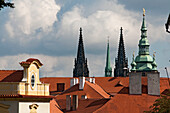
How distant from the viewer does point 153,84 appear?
69.9 meters

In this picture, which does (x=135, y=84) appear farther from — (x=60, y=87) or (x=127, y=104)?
(x=60, y=87)

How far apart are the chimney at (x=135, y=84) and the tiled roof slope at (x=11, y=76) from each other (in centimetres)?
3079

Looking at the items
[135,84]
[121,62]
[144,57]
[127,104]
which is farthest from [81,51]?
[127,104]

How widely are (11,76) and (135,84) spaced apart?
1278 inches

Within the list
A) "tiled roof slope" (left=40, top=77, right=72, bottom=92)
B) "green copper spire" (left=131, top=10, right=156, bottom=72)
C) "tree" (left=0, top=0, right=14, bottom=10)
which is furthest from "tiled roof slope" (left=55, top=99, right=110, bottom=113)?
"green copper spire" (left=131, top=10, right=156, bottom=72)

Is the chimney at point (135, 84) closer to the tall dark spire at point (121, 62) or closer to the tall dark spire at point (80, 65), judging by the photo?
the tall dark spire at point (80, 65)

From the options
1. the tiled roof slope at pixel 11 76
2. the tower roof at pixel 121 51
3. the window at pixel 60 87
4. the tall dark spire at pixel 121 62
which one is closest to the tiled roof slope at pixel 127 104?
the tiled roof slope at pixel 11 76

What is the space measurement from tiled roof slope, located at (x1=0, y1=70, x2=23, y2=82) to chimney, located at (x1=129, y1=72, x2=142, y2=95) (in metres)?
30.8

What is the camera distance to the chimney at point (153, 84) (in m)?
69.2

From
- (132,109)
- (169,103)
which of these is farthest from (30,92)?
(132,109)

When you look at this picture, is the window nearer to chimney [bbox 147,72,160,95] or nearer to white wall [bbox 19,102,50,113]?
chimney [bbox 147,72,160,95]

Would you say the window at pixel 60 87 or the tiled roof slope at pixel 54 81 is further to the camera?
the tiled roof slope at pixel 54 81

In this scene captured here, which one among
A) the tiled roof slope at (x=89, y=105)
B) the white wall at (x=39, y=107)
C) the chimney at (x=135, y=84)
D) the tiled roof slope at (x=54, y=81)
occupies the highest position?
the tiled roof slope at (x=54, y=81)

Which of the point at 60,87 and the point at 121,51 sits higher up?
the point at 121,51
